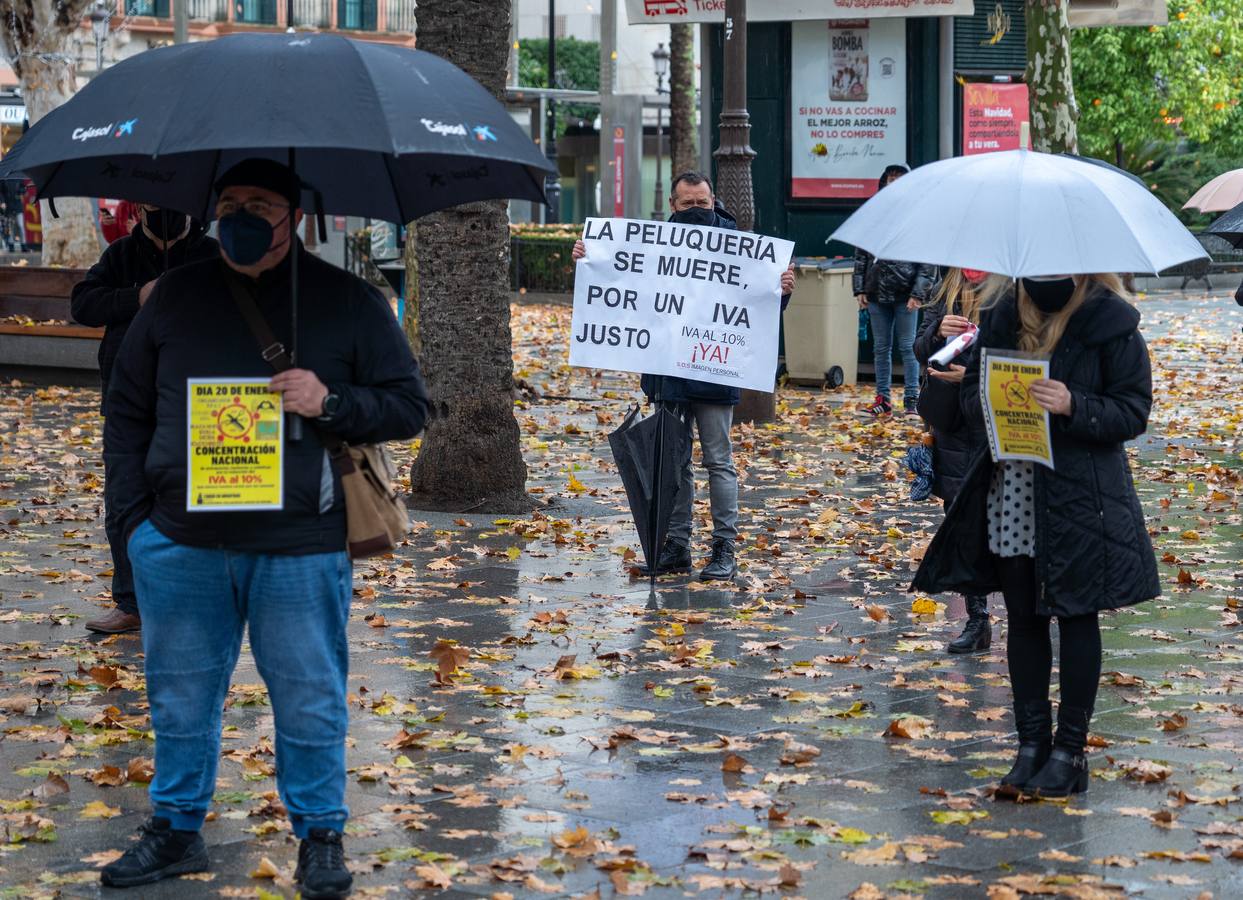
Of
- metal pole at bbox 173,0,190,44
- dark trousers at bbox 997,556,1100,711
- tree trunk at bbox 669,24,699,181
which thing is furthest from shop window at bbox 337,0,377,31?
dark trousers at bbox 997,556,1100,711

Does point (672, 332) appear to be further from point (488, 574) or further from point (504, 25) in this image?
point (504, 25)

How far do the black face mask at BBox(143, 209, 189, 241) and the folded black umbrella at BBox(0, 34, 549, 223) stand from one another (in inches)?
95.3

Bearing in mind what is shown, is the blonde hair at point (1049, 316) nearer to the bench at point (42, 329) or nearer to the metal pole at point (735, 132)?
the metal pole at point (735, 132)

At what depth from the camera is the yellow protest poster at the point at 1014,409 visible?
567 cm

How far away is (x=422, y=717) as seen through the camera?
6.71 m

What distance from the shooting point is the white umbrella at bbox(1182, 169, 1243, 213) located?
14.4 meters

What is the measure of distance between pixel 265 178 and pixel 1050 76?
1230 centimetres

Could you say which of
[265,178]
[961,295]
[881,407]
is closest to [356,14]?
[881,407]

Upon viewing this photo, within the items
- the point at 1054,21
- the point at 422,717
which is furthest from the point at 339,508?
the point at 1054,21

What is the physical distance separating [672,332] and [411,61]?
15.4 ft

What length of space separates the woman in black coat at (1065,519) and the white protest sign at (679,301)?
3597mm

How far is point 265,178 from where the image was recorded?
15.8ft

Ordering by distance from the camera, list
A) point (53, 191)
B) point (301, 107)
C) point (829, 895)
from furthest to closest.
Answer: point (53, 191) → point (829, 895) → point (301, 107)

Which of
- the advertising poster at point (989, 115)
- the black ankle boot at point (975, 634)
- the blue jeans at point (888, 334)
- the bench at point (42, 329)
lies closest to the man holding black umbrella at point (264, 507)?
the black ankle boot at point (975, 634)
